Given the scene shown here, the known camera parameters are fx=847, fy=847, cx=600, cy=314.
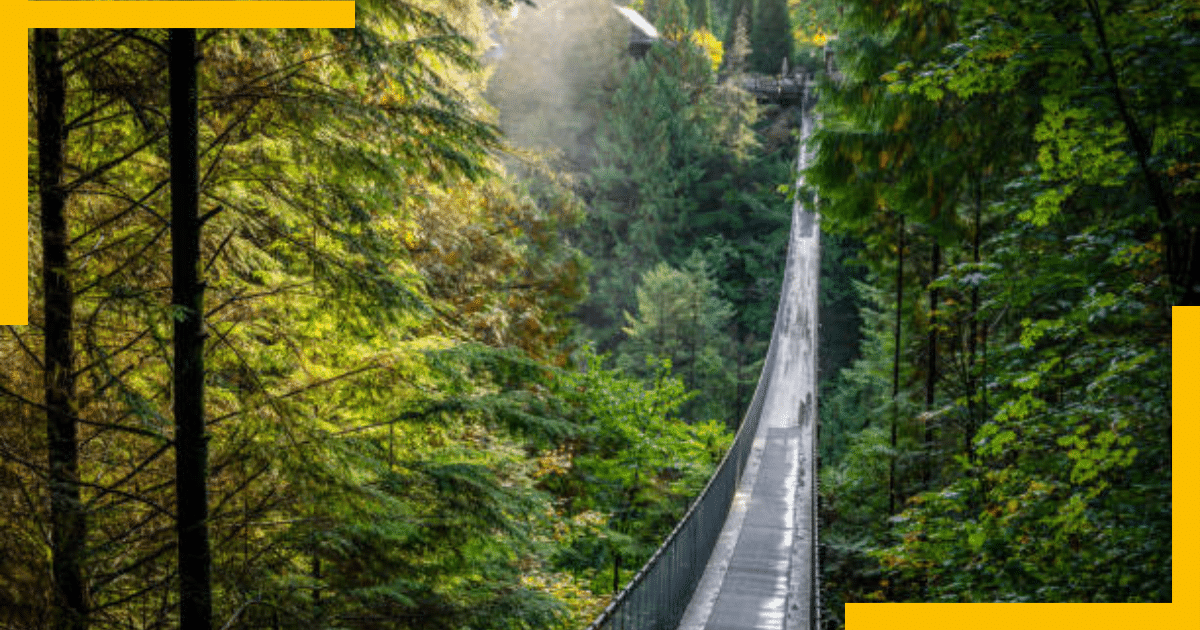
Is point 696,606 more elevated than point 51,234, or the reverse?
point 51,234

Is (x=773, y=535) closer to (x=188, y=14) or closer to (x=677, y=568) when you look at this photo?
(x=677, y=568)

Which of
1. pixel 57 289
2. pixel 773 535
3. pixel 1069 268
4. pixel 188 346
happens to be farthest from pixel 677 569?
pixel 57 289

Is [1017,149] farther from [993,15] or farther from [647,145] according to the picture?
[647,145]

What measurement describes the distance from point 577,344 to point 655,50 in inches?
1019

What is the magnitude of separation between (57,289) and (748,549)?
33.5 ft

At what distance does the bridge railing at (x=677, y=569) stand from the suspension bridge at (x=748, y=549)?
0.01m

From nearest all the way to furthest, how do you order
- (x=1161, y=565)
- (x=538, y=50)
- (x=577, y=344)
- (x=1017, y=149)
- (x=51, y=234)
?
(x=51, y=234), (x=1161, y=565), (x=1017, y=149), (x=577, y=344), (x=538, y=50)

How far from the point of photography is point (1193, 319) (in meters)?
3.07

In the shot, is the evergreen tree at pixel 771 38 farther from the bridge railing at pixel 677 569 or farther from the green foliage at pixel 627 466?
the bridge railing at pixel 677 569

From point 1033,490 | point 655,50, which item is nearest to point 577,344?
point 1033,490

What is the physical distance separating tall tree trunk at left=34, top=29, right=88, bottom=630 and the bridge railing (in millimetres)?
3109

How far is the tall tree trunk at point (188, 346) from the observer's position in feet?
11.6

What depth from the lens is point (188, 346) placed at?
358 cm

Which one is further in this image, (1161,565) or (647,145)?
(647,145)
